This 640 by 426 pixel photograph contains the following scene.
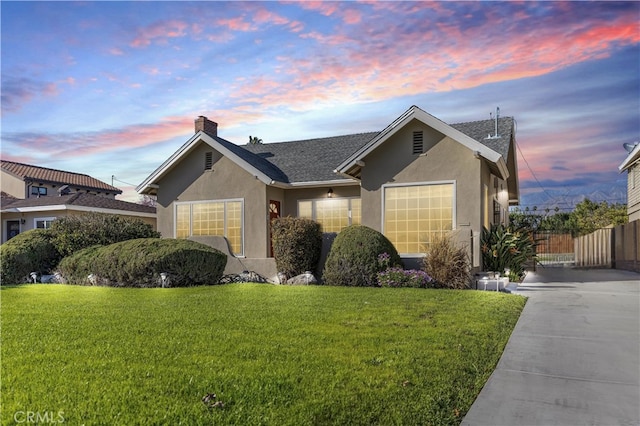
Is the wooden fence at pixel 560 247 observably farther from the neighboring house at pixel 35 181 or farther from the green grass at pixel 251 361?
the neighboring house at pixel 35 181

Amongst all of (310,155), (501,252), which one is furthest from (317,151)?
(501,252)

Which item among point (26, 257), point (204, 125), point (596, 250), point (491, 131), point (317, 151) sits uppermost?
point (204, 125)

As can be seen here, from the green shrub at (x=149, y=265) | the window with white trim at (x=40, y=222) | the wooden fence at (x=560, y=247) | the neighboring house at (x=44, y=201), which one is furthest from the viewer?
the wooden fence at (x=560, y=247)

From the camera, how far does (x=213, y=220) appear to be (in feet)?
62.1

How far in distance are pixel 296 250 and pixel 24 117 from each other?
8.01 m

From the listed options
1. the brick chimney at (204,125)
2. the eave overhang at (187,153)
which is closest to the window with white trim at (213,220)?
the eave overhang at (187,153)

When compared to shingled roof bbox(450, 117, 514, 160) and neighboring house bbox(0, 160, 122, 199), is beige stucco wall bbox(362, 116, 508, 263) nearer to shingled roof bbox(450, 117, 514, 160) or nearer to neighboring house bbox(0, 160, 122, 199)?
shingled roof bbox(450, 117, 514, 160)

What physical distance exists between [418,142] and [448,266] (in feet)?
15.2

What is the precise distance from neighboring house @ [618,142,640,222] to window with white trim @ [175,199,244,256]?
1835 cm

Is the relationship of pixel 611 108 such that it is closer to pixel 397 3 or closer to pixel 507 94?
pixel 507 94

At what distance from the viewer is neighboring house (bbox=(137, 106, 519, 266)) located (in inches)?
585

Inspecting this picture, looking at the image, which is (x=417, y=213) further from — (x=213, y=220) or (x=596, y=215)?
(x=596, y=215)

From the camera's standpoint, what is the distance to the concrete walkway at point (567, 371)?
13.3 feet

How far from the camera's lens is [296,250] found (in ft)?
48.8
